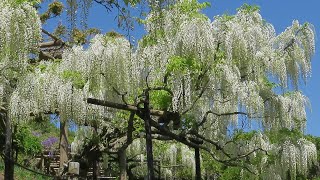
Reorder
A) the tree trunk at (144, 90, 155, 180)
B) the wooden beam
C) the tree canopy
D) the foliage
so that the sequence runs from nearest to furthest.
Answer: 1. the tree trunk at (144, 90, 155, 180)
2. the wooden beam
3. the tree canopy
4. the foliage

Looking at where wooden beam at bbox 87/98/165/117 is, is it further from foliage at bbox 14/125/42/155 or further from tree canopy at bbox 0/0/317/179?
foliage at bbox 14/125/42/155

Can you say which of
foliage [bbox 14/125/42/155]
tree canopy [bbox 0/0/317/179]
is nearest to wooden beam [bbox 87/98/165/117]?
tree canopy [bbox 0/0/317/179]

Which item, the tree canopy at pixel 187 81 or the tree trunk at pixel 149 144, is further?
the tree canopy at pixel 187 81

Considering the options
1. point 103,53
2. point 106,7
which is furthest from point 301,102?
point 106,7

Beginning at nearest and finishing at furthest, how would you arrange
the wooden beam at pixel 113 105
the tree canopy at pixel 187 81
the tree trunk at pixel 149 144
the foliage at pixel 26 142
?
the tree trunk at pixel 149 144 < the wooden beam at pixel 113 105 < the tree canopy at pixel 187 81 < the foliage at pixel 26 142

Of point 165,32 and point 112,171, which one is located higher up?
point 165,32

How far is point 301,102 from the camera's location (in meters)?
9.78

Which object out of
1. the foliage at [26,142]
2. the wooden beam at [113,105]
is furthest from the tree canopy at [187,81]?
the foliage at [26,142]

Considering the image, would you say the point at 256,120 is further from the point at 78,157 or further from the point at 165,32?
the point at 78,157

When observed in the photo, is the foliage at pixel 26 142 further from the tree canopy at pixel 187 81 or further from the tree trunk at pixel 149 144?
the tree trunk at pixel 149 144

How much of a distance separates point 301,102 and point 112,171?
27.8ft

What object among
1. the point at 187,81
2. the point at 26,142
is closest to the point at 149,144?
the point at 187,81

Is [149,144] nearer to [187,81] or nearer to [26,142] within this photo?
[187,81]

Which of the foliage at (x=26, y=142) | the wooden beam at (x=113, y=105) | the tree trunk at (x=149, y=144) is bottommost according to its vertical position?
the tree trunk at (x=149, y=144)
